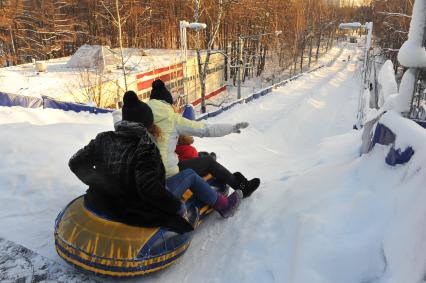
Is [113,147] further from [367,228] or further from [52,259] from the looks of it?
[367,228]

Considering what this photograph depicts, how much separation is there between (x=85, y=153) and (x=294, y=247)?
1.88 m

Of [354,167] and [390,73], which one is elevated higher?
[390,73]

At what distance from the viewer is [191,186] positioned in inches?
133

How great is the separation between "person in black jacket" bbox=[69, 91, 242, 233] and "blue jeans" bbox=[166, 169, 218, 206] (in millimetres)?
235

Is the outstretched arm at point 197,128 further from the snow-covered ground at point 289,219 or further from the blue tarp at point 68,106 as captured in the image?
the blue tarp at point 68,106

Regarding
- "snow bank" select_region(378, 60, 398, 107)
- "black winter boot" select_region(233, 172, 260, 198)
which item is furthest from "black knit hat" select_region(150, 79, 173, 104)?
"snow bank" select_region(378, 60, 398, 107)

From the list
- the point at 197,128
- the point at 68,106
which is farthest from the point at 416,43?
the point at 68,106

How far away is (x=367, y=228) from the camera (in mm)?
2654

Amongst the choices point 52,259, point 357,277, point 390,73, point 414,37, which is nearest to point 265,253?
point 357,277

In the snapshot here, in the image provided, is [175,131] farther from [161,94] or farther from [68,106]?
[68,106]

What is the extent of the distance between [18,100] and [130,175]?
9744mm

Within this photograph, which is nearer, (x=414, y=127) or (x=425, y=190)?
(x=425, y=190)

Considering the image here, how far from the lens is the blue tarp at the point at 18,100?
34.8 feet

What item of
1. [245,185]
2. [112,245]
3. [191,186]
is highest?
[191,186]
